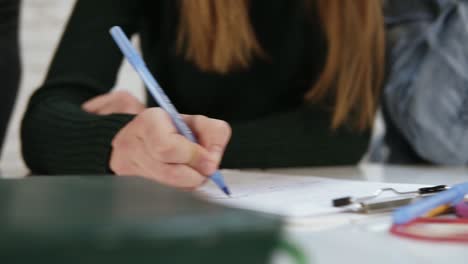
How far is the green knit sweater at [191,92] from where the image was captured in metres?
0.56

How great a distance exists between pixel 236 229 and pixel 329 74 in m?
0.61

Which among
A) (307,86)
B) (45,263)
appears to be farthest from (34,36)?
(45,263)

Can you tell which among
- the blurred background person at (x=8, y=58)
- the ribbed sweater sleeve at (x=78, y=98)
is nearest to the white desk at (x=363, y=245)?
the ribbed sweater sleeve at (x=78, y=98)

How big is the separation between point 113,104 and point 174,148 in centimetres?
23

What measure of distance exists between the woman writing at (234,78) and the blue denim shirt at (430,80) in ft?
0.24

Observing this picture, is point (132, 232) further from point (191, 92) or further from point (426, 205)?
point (191, 92)

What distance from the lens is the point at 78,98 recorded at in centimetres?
64

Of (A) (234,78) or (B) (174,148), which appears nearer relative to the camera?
(B) (174,148)

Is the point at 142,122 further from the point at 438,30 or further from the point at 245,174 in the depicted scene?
the point at 438,30

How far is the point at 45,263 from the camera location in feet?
0.45

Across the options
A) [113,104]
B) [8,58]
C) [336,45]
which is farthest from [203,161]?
[8,58]

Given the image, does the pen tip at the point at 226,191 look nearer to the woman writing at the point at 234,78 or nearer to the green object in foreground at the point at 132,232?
the woman writing at the point at 234,78

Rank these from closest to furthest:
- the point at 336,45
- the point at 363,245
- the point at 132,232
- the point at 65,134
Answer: the point at 132,232 < the point at 363,245 < the point at 65,134 < the point at 336,45

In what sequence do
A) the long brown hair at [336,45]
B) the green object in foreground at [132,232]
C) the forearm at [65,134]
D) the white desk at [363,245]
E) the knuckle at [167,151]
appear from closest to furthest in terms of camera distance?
the green object in foreground at [132,232], the white desk at [363,245], the knuckle at [167,151], the forearm at [65,134], the long brown hair at [336,45]
